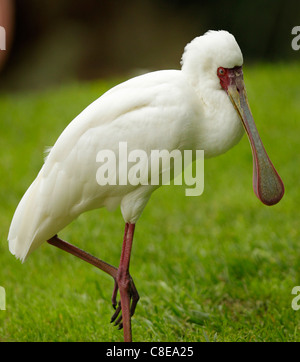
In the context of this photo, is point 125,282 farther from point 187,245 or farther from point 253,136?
point 187,245

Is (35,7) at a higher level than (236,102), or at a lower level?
higher

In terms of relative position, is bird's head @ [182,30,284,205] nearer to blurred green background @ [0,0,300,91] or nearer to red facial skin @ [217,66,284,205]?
red facial skin @ [217,66,284,205]

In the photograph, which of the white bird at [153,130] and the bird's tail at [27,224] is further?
the bird's tail at [27,224]

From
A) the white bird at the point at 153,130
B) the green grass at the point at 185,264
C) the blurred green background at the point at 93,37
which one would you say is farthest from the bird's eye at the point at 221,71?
the blurred green background at the point at 93,37

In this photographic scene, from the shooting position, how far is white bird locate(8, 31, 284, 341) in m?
3.51

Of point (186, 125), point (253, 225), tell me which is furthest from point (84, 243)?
point (186, 125)

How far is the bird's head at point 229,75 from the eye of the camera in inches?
138

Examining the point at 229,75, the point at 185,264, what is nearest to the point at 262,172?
the point at 229,75

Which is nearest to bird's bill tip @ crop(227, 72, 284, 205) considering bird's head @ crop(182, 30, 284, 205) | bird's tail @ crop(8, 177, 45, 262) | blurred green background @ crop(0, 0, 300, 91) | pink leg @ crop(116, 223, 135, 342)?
bird's head @ crop(182, 30, 284, 205)

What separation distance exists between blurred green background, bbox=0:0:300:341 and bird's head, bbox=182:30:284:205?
3.06 ft

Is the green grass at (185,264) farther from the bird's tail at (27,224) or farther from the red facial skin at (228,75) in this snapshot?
the red facial skin at (228,75)

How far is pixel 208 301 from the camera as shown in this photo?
4496 millimetres
